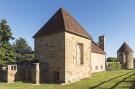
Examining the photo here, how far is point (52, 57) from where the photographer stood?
27.3 meters

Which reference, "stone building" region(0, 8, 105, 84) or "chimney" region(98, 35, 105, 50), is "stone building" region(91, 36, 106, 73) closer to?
"chimney" region(98, 35, 105, 50)

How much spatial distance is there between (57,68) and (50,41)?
4024 millimetres

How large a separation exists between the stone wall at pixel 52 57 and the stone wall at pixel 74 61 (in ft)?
2.10

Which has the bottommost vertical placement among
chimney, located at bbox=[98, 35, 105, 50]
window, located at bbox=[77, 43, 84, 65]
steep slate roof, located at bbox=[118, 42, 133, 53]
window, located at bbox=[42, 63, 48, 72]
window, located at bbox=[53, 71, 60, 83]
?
window, located at bbox=[53, 71, 60, 83]

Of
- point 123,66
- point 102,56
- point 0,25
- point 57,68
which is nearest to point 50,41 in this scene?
point 57,68

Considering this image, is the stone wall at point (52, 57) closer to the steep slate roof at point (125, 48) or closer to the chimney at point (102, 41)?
the chimney at point (102, 41)

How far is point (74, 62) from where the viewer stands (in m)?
28.0

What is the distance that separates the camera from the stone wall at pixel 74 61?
86.3ft

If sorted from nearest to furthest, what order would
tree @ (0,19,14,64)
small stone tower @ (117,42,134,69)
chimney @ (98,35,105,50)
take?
tree @ (0,19,14,64) < chimney @ (98,35,105,50) < small stone tower @ (117,42,134,69)

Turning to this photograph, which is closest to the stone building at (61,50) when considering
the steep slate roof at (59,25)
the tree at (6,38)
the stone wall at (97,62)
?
the steep slate roof at (59,25)

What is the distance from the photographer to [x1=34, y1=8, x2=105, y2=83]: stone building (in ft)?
86.0

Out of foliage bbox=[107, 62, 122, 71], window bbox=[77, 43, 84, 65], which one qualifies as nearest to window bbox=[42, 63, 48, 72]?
window bbox=[77, 43, 84, 65]

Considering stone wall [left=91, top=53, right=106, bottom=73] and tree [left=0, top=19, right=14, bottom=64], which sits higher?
tree [left=0, top=19, right=14, bottom=64]

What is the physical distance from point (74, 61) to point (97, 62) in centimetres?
1985
